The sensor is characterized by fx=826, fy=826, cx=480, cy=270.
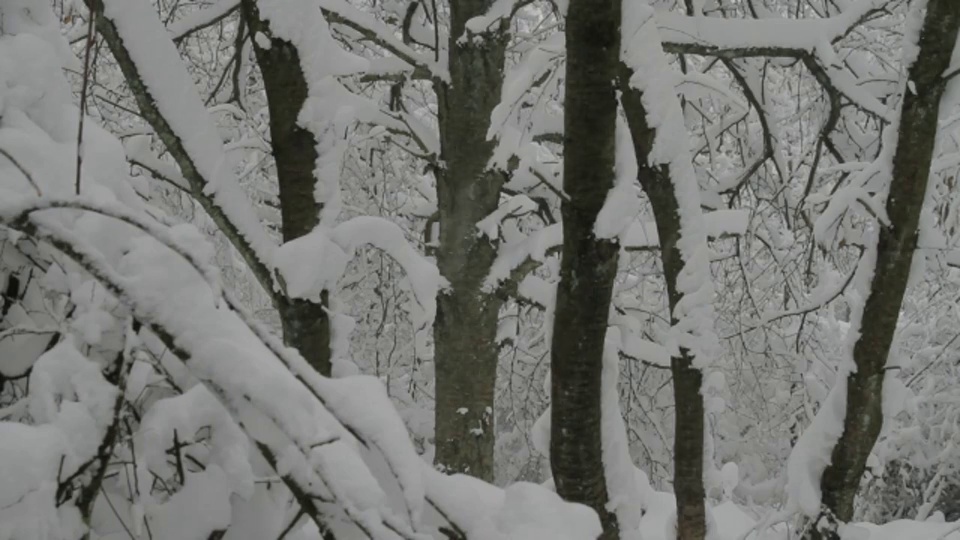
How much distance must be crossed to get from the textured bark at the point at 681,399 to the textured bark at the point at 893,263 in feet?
1.76

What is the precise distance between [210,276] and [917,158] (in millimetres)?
2457

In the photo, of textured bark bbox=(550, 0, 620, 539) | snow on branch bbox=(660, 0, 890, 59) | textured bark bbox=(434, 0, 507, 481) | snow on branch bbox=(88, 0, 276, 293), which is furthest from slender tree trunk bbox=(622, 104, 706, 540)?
textured bark bbox=(434, 0, 507, 481)

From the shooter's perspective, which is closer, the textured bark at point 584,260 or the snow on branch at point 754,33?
the textured bark at point 584,260

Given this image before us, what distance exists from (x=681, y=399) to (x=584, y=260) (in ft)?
4.19

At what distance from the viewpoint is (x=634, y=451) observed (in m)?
10.6

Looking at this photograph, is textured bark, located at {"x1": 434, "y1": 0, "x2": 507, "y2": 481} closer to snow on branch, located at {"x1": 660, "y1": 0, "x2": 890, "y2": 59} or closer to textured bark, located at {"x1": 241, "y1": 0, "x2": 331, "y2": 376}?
snow on branch, located at {"x1": 660, "y1": 0, "x2": 890, "y2": 59}

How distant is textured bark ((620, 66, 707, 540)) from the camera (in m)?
2.59

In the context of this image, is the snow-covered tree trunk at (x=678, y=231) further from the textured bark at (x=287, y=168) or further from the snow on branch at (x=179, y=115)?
the snow on branch at (x=179, y=115)

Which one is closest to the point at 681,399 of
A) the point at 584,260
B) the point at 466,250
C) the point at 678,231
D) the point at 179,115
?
the point at 678,231

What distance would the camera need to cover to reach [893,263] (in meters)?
2.74

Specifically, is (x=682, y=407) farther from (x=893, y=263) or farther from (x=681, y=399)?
(x=893, y=263)

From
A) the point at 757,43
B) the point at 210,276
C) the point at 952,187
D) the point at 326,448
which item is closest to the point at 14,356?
the point at 210,276

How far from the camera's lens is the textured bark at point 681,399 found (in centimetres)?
259

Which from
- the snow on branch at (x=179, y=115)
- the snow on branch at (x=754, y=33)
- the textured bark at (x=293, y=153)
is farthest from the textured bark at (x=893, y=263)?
the snow on branch at (x=179, y=115)
